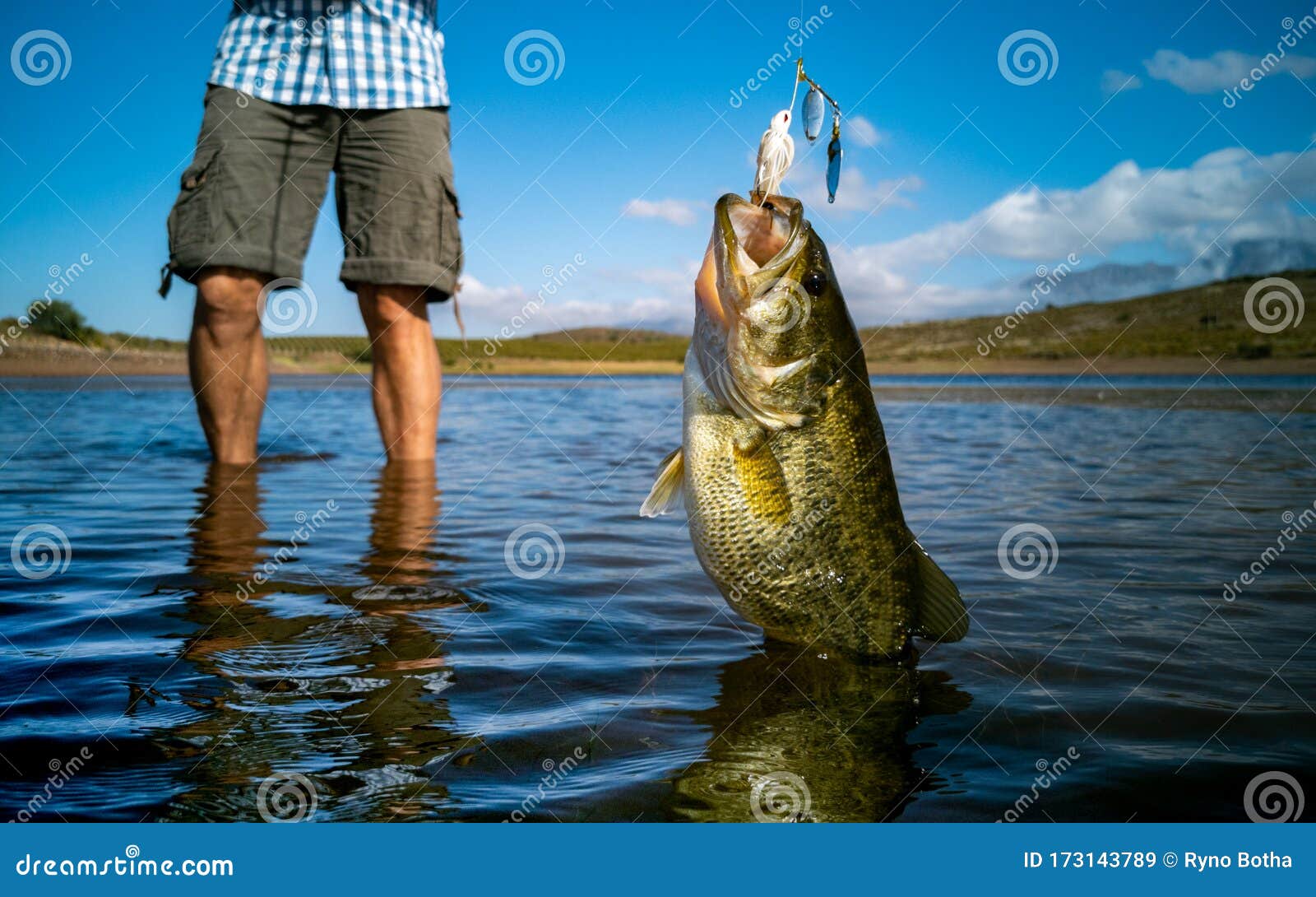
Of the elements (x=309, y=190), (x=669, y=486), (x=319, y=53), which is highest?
(x=319, y=53)

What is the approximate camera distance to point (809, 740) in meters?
2.36

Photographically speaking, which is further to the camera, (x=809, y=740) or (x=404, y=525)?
(x=404, y=525)

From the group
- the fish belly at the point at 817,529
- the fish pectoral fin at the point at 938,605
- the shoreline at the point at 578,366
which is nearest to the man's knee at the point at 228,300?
the fish belly at the point at 817,529

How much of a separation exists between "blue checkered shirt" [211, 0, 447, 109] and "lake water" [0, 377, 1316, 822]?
2282 mm

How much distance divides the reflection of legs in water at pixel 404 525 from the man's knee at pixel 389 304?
3.40ft

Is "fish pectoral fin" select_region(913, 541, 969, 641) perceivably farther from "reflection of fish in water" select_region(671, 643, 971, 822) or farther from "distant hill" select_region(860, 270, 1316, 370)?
"distant hill" select_region(860, 270, 1316, 370)

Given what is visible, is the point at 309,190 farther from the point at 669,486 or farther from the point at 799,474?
the point at 799,474

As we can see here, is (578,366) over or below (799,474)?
over

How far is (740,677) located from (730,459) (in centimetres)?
64

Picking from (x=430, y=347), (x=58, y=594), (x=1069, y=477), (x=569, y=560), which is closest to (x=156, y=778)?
(x=58, y=594)

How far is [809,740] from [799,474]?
2.64ft

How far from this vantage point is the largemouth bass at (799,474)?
2834mm

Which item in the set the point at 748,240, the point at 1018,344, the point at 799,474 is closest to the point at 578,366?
the point at 1018,344

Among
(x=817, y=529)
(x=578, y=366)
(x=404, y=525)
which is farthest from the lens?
(x=578, y=366)
